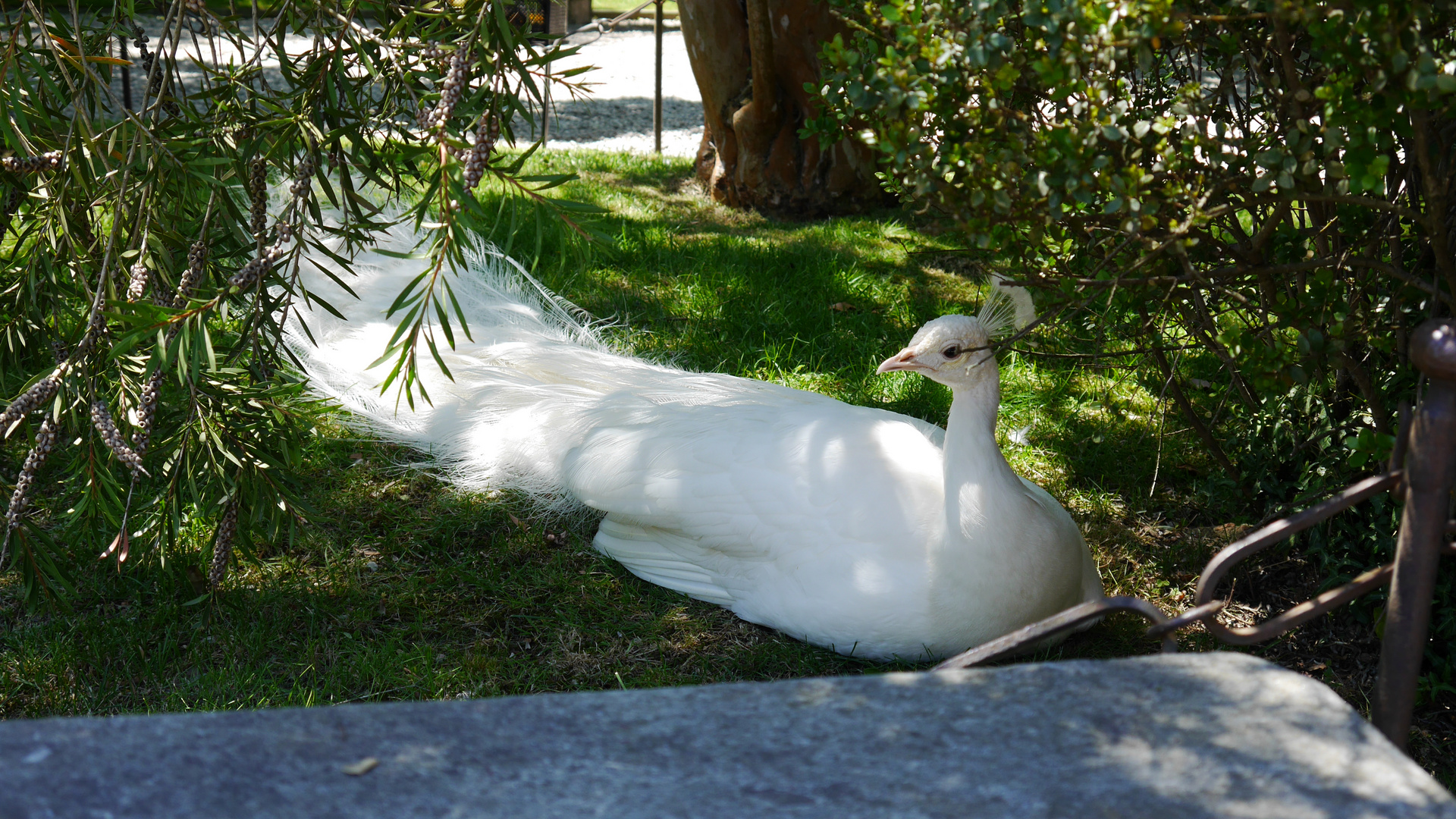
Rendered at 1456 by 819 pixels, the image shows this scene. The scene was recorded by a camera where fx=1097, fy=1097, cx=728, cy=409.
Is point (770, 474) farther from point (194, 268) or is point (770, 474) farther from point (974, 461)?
point (194, 268)

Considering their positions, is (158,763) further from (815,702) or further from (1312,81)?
(1312,81)

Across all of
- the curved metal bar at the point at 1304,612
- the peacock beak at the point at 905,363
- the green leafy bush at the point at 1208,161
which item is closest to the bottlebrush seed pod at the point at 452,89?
the green leafy bush at the point at 1208,161

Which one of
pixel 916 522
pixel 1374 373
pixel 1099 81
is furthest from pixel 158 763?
pixel 1374 373

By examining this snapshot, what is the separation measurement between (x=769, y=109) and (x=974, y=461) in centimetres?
431

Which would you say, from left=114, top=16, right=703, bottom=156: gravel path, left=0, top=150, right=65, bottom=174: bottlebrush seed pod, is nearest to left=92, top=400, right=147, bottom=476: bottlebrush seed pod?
left=0, top=150, right=65, bottom=174: bottlebrush seed pod

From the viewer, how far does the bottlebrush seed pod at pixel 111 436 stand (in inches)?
92.1

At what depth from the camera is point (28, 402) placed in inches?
94.2

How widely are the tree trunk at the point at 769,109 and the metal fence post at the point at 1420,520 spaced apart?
193 inches

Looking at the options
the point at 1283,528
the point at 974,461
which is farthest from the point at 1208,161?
the point at 1283,528

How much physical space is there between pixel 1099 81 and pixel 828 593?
5.35ft

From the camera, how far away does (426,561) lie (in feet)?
11.9

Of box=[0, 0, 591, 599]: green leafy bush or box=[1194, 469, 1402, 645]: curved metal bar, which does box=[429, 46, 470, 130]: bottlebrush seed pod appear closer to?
box=[0, 0, 591, 599]: green leafy bush

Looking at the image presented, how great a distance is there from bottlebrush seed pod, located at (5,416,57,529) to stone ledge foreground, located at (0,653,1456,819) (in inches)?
52.3

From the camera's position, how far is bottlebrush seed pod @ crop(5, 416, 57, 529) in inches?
97.7
